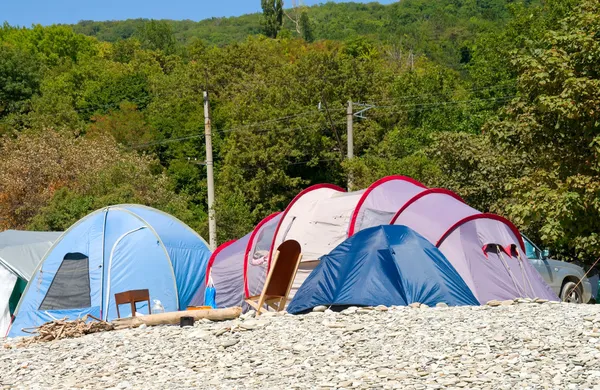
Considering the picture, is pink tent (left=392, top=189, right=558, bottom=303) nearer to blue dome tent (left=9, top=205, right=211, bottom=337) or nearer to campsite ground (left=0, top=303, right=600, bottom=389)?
campsite ground (left=0, top=303, right=600, bottom=389)

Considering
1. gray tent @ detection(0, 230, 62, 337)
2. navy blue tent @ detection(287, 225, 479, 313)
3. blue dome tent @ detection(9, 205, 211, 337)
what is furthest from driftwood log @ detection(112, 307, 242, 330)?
gray tent @ detection(0, 230, 62, 337)

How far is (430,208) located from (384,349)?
708 cm

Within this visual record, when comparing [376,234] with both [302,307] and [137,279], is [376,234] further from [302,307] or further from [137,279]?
[137,279]

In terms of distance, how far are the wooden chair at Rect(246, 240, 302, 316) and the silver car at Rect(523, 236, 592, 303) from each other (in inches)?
266

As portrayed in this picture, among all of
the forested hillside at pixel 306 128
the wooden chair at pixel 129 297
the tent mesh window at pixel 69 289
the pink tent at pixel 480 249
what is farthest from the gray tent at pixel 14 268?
the pink tent at pixel 480 249

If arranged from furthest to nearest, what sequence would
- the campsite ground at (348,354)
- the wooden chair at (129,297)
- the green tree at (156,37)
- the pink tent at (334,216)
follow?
the green tree at (156,37) → the pink tent at (334,216) → the wooden chair at (129,297) → the campsite ground at (348,354)

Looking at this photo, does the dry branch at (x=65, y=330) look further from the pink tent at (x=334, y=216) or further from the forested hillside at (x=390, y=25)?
the forested hillside at (x=390, y=25)

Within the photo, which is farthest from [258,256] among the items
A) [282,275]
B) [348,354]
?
[348,354]

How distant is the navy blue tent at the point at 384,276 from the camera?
1280 centimetres

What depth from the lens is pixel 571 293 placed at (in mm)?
19141

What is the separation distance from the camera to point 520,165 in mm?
24406

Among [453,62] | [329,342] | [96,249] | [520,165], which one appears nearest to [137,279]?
[96,249]

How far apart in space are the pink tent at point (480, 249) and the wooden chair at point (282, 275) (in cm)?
231

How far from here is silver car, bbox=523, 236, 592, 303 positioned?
18875 millimetres
